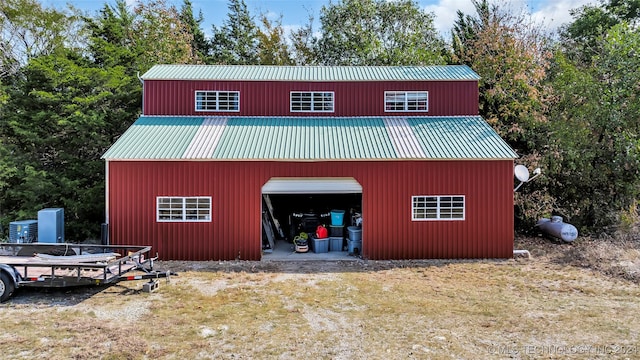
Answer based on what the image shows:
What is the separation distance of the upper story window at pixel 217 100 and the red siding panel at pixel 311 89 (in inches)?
6.5

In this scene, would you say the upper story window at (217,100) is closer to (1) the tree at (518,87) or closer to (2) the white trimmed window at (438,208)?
(2) the white trimmed window at (438,208)

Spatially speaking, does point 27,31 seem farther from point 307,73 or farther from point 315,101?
point 315,101

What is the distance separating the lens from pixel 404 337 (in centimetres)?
684

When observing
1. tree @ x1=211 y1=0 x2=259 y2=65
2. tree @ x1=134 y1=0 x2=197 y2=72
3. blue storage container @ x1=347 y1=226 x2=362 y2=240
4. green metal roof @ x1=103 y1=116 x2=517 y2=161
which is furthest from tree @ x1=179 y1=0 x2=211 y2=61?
blue storage container @ x1=347 y1=226 x2=362 y2=240

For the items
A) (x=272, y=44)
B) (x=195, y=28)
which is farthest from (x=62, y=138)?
(x=195, y=28)

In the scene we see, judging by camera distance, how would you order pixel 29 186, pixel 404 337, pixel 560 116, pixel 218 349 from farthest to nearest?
pixel 560 116 → pixel 29 186 → pixel 404 337 → pixel 218 349

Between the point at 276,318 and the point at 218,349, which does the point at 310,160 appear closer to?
the point at 276,318

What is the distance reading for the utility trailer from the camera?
27.4ft

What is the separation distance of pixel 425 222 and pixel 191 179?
7.13 metres

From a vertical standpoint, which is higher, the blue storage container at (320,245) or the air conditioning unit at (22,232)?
the air conditioning unit at (22,232)

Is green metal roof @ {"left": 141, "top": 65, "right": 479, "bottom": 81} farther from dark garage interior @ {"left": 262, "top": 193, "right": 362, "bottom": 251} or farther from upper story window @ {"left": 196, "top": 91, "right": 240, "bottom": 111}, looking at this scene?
dark garage interior @ {"left": 262, "top": 193, "right": 362, "bottom": 251}

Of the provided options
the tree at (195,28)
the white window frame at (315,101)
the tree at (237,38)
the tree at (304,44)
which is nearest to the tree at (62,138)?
the white window frame at (315,101)

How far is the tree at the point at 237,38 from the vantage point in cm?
3259

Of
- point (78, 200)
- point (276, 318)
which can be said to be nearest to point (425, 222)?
point (276, 318)
